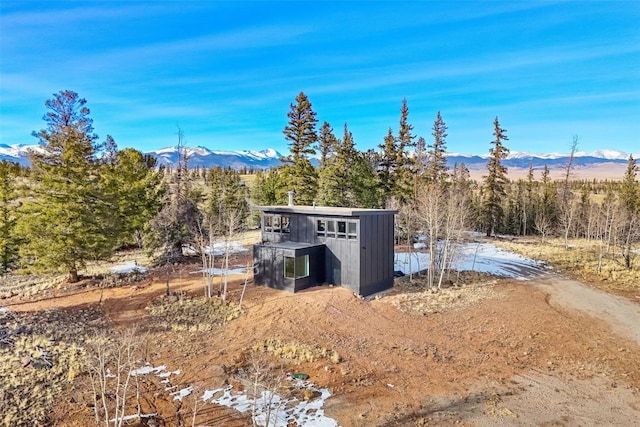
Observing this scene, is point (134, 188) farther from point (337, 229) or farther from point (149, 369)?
point (149, 369)

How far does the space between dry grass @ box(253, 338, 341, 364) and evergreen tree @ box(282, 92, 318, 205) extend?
54.9 ft

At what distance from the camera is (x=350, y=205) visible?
28000 millimetres

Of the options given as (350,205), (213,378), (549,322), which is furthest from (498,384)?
(350,205)

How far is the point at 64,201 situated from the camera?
51.3ft

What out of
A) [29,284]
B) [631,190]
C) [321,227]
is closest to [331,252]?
[321,227]

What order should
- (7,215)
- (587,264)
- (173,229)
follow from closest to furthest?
(7,215), (173,229), (587,264)

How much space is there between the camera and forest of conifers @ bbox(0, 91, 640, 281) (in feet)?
51.6

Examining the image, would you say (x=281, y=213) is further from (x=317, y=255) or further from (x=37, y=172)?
(x=37, y=172)

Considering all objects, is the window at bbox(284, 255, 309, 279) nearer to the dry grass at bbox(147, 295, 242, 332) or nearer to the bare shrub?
→ the dry grass at bbox(147, 295, 242, 332)

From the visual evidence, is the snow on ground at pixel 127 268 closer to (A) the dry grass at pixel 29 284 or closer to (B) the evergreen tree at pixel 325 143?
(A) the dry grass at pixel 29 284

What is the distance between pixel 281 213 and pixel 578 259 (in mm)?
20053

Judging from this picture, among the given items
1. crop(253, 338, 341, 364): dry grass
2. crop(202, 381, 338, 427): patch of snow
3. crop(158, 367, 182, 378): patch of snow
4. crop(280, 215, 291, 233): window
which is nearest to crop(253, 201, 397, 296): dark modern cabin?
crop(280, 215, 291, 233): window

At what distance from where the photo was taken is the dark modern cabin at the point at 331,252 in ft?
50.2

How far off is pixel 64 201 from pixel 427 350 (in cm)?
1504
